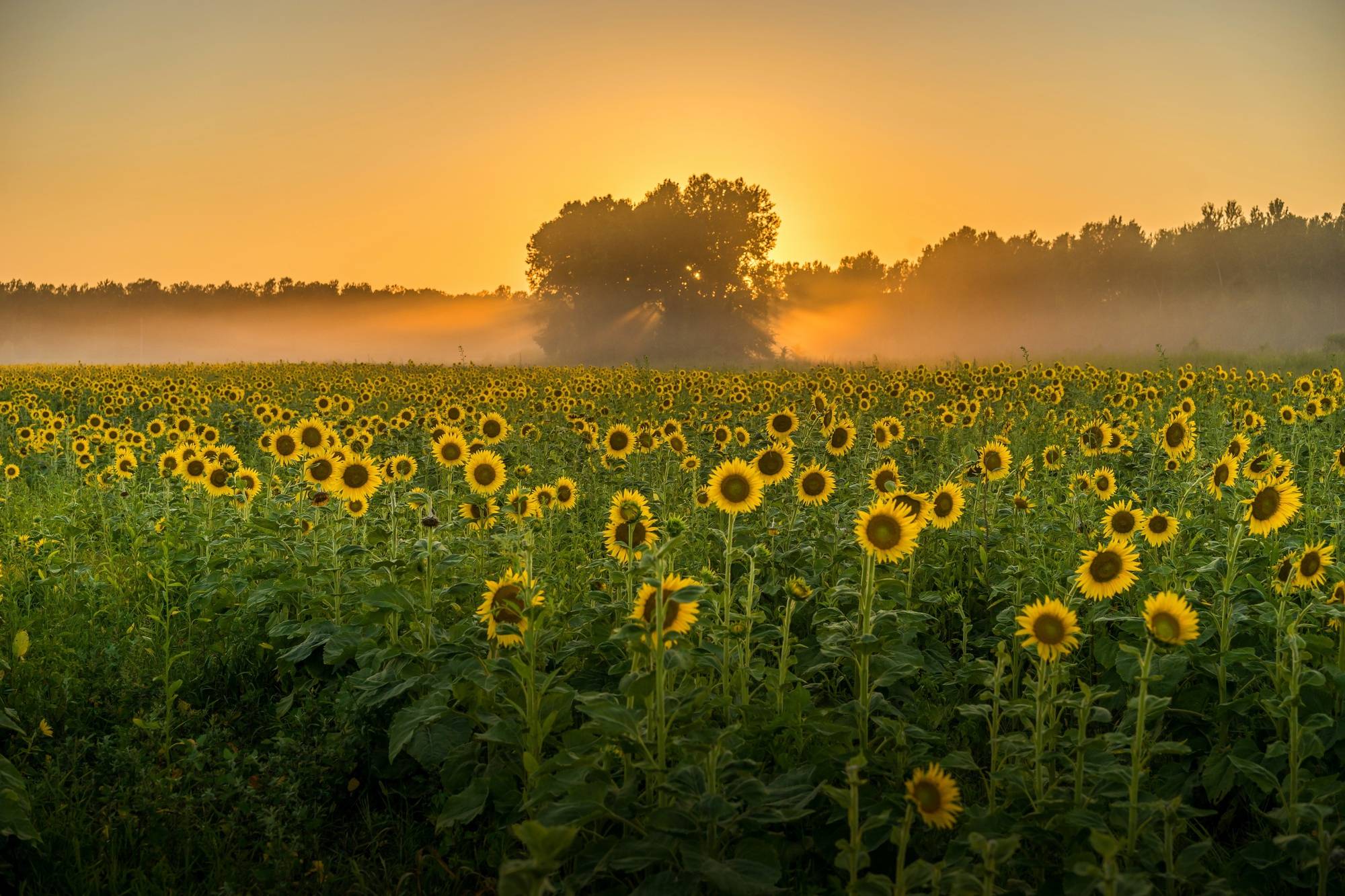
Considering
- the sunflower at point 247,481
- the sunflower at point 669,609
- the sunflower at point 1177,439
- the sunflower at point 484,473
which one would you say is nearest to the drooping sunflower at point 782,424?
the sunflower at point 484,473

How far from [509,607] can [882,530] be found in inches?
55.5

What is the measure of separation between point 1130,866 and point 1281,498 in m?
2.21

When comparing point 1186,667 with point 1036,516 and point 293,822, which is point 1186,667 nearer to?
point 1036,516

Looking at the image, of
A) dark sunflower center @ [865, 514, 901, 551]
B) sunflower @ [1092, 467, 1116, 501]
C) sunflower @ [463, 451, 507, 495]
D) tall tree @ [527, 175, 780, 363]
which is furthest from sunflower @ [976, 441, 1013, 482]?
tall tree @ [527, 175, 780, 363]

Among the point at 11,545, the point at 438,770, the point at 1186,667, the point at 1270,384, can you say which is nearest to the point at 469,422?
the point at 11,545

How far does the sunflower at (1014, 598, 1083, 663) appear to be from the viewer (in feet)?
9.72

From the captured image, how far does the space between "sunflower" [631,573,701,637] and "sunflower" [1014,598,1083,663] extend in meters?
1.13

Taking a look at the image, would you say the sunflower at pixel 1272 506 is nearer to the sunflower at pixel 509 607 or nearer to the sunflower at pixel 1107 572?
the sunflower at pixel 1107 572

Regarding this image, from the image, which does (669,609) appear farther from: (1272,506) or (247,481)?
(247,481)

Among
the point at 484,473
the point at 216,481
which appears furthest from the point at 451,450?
the point at 216,481

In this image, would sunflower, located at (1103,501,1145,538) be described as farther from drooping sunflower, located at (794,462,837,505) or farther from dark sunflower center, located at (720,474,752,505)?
dark sunflower center, located at (720,474,752,505)

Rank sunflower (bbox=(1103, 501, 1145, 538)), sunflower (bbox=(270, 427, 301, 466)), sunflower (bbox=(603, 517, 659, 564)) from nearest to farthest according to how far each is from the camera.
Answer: sunflower (bbox=(603, 517, 659, 564)), sunflower (bbox=(1103, 501, 1145, 538)), sunflower (bbox=(270, 427, 301, 466))

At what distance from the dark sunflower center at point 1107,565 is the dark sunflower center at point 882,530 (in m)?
0.76

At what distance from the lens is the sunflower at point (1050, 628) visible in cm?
296
